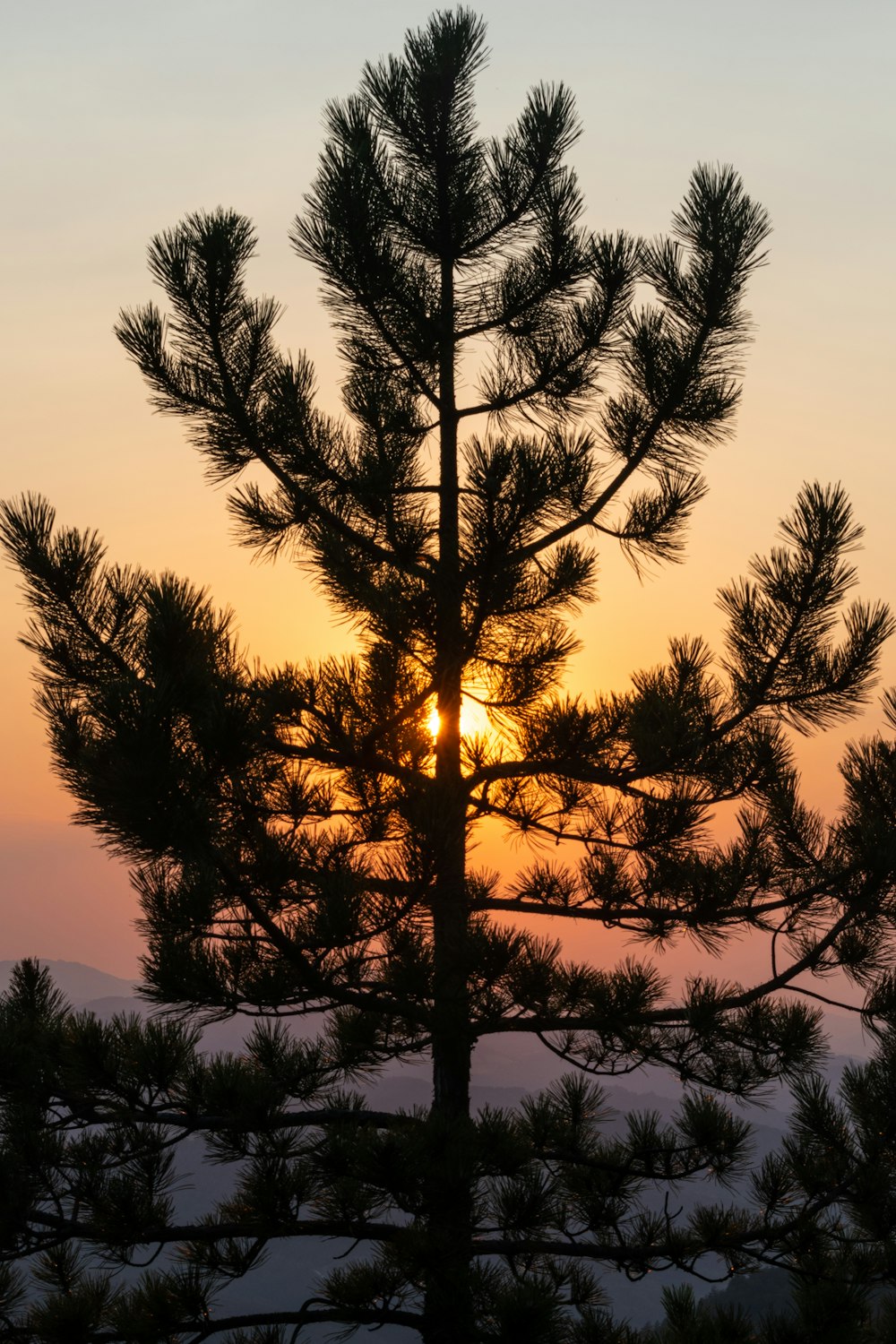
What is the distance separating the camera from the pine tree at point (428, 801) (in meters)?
4.62

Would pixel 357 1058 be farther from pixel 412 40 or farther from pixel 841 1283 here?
pixel 412 40

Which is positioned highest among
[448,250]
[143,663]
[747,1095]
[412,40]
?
[412,40]

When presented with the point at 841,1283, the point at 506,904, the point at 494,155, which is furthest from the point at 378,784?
the point at 494,155

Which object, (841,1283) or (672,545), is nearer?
(841,1283)

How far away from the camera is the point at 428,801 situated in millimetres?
4973

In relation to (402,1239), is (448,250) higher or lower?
higher

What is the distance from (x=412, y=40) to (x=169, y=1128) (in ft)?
18.9

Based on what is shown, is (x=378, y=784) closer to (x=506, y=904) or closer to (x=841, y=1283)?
(x=506, y=904)

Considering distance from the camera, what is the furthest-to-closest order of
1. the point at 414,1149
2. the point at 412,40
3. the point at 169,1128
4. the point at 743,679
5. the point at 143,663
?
the point at 412,40, the point at 743,679, the point at 169,1128, the point at 414,1149, the point at 143,663

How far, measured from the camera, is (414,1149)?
4.53 m

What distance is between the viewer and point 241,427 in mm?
6137

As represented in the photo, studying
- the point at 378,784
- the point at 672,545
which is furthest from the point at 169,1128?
the point at 672,545

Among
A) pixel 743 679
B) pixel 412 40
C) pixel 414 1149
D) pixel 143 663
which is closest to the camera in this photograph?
pixel 143 663

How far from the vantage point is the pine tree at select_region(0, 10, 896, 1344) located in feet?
15.2
